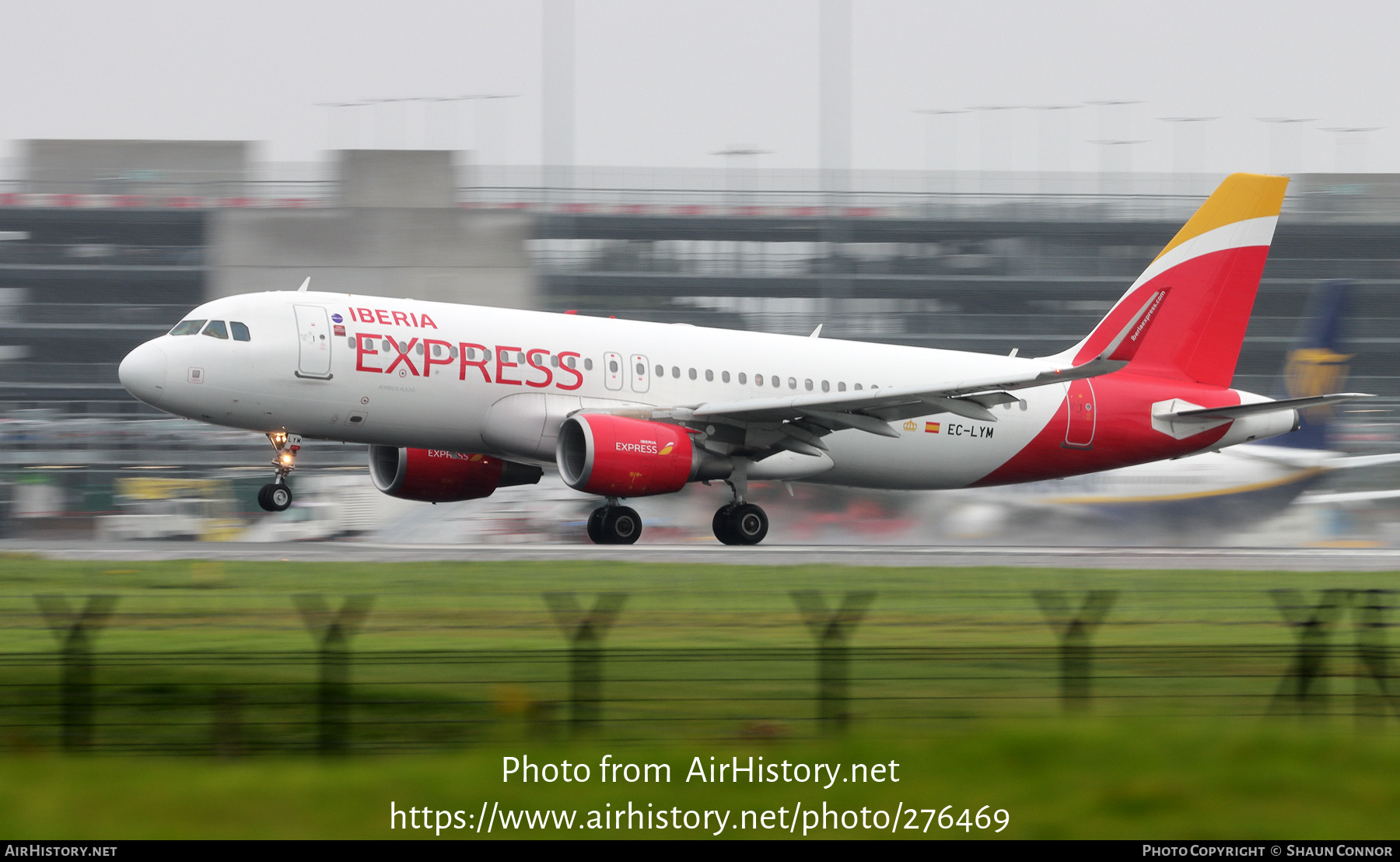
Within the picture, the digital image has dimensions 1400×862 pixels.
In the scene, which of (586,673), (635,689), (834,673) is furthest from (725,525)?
(635,689)

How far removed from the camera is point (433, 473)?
83.1 ft

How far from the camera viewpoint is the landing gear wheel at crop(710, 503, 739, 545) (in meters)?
25.0

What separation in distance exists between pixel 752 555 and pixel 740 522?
113 inches

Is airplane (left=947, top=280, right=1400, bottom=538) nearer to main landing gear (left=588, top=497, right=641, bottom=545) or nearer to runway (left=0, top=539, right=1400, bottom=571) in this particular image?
runway (left=0, top=539, right=1400, bottom=571)

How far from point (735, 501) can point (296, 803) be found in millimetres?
18095

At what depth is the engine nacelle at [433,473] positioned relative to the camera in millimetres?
25203

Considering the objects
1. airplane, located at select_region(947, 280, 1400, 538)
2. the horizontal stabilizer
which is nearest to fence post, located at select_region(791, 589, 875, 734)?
the horizontal stabilizer

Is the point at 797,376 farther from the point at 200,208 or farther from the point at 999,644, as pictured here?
the point at 200,208

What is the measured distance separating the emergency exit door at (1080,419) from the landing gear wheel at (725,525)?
6.82m

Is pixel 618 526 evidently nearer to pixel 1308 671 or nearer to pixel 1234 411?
pixel 1234 411

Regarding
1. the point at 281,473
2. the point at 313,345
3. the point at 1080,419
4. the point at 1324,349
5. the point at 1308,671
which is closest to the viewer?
the point at 1308,671

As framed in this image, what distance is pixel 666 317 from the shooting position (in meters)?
66.4
